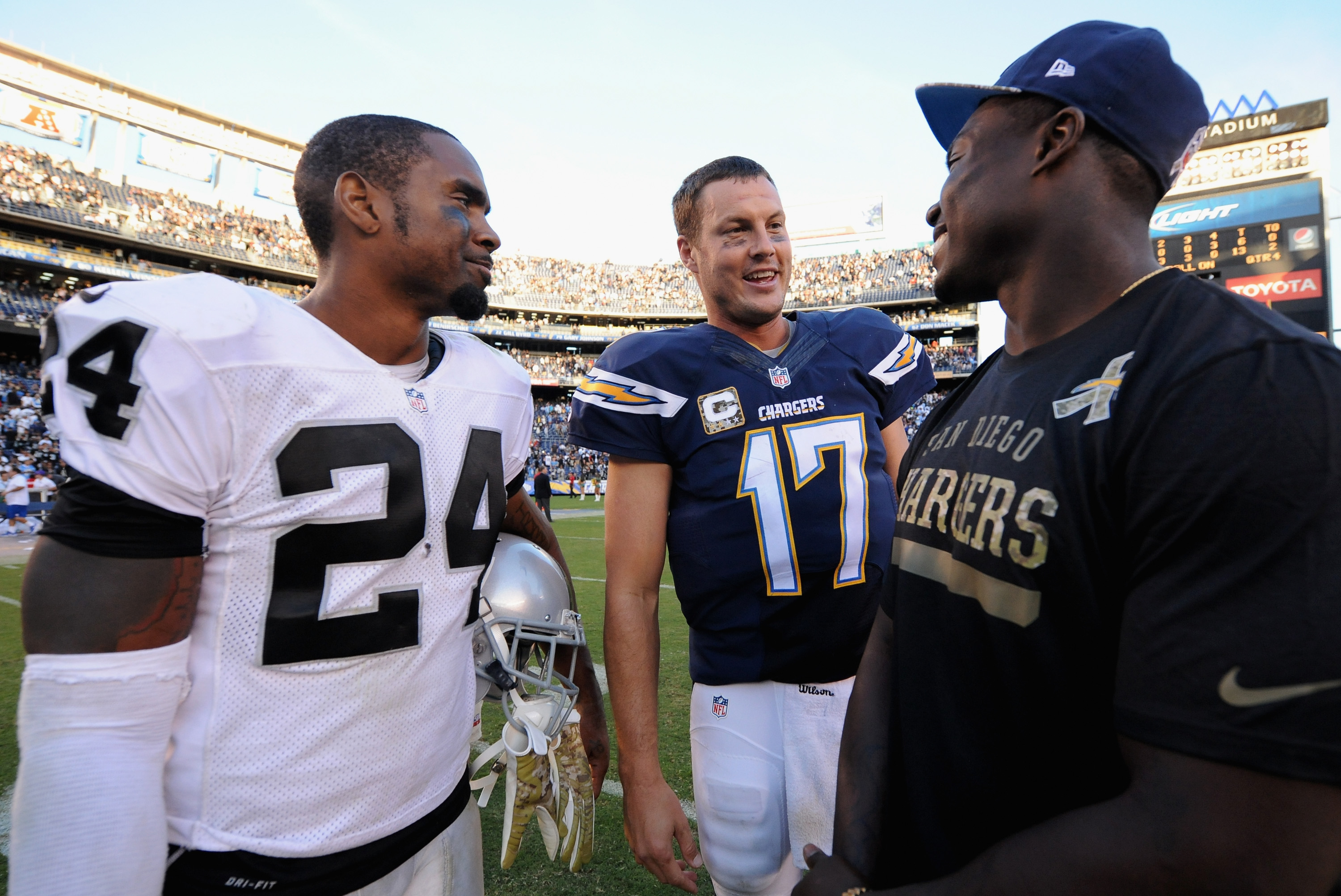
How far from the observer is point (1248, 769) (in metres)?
0.74

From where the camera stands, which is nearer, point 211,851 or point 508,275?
point 211,851

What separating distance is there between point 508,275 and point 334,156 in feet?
144

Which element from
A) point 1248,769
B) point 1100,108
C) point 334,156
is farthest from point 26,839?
point 1100,108

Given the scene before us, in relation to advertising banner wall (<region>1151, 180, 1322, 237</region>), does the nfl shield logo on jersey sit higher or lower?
lower

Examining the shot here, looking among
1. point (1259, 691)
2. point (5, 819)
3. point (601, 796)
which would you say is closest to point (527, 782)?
point (1259, 691)

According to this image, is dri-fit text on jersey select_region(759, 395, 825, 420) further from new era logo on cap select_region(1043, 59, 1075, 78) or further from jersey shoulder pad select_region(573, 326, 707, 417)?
new era logo on cap select_region(1043, 59, 1075, 78)

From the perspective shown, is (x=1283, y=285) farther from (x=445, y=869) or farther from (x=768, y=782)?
(x=445, y=869)

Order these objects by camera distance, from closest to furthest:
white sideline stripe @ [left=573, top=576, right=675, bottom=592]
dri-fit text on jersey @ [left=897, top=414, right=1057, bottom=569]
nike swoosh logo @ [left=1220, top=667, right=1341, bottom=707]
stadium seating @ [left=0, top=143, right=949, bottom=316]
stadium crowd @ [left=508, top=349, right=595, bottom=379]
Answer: nike swoosh logo @ [left=1220, top=667, right=1341, bottom=707] < dri-fit text on jersey @ [left=897, top=414, right=1057, bottom=569] < white sideline stripe @ [left=573, top=576, right=675, bottom=592] < stadium seating @ [left=0, top=143, right=949, bottom=316] < stadium crowd @ [left=508, top=349, right=595, bottom=379]

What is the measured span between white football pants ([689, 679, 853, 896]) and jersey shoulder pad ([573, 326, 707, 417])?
0.80 metres

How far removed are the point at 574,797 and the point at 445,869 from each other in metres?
0.41

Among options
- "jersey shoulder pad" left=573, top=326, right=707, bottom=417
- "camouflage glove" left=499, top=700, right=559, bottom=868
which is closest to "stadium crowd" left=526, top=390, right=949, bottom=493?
"jersey shoulder pad" left=573, top=326, right=707, bottom=417

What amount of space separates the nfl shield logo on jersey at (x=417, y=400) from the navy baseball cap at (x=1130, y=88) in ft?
4.37

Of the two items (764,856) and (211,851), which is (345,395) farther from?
(764,856)

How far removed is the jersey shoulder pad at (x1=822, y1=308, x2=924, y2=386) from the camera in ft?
7.31
